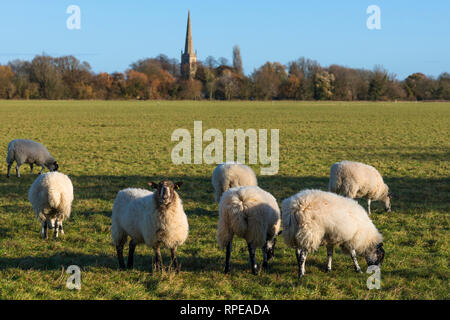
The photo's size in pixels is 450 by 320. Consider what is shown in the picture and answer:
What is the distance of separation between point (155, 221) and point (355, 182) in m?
5.38

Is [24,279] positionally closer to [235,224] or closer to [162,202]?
[162,202]

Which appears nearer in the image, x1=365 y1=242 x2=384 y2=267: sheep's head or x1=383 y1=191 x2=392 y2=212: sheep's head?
x1=365 y1=242 x2=384 y2=267: sheep's head

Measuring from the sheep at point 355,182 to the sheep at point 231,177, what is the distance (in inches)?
81.2

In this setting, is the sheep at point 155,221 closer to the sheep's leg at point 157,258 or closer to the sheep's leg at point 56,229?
the sheep's leg at point 157,258

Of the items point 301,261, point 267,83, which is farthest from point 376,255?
point 267,83

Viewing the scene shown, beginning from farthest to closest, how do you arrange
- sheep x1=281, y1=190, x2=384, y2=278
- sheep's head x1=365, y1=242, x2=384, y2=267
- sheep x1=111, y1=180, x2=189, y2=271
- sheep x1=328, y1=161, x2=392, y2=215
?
sheep x1=328, y1=161, x2=392, y2=215, sheep's head x1=365, y1=242, x2=384, y2=267, sheep x1=111, y1=180, x2=189, y2=271, sheep x1=281, y1=190, x2=384, y2=278

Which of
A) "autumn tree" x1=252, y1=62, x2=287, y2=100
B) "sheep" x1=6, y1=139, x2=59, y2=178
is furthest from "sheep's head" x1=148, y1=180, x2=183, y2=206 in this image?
"autumn tree" x1=252, y1=62, x2=287, y2=100

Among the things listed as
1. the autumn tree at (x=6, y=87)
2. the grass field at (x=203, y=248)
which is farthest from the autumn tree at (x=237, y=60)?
the grass field at (x=203, y=248)

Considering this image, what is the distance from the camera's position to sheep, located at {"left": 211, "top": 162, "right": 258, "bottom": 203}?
29.2ft

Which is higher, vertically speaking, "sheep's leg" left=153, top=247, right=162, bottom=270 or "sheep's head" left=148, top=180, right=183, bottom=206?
"sheep's head" left=148, top=180, right=183, bottom=206

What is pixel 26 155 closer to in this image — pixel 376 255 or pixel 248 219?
pixel 248 219

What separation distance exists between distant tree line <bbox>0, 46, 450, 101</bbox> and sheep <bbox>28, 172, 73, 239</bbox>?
339 feet

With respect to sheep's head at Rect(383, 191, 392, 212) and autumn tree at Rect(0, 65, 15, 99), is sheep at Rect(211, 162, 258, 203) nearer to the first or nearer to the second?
sheep's head at Rect(383, 191, 392, 212)

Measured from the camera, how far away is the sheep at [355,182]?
360 inches
